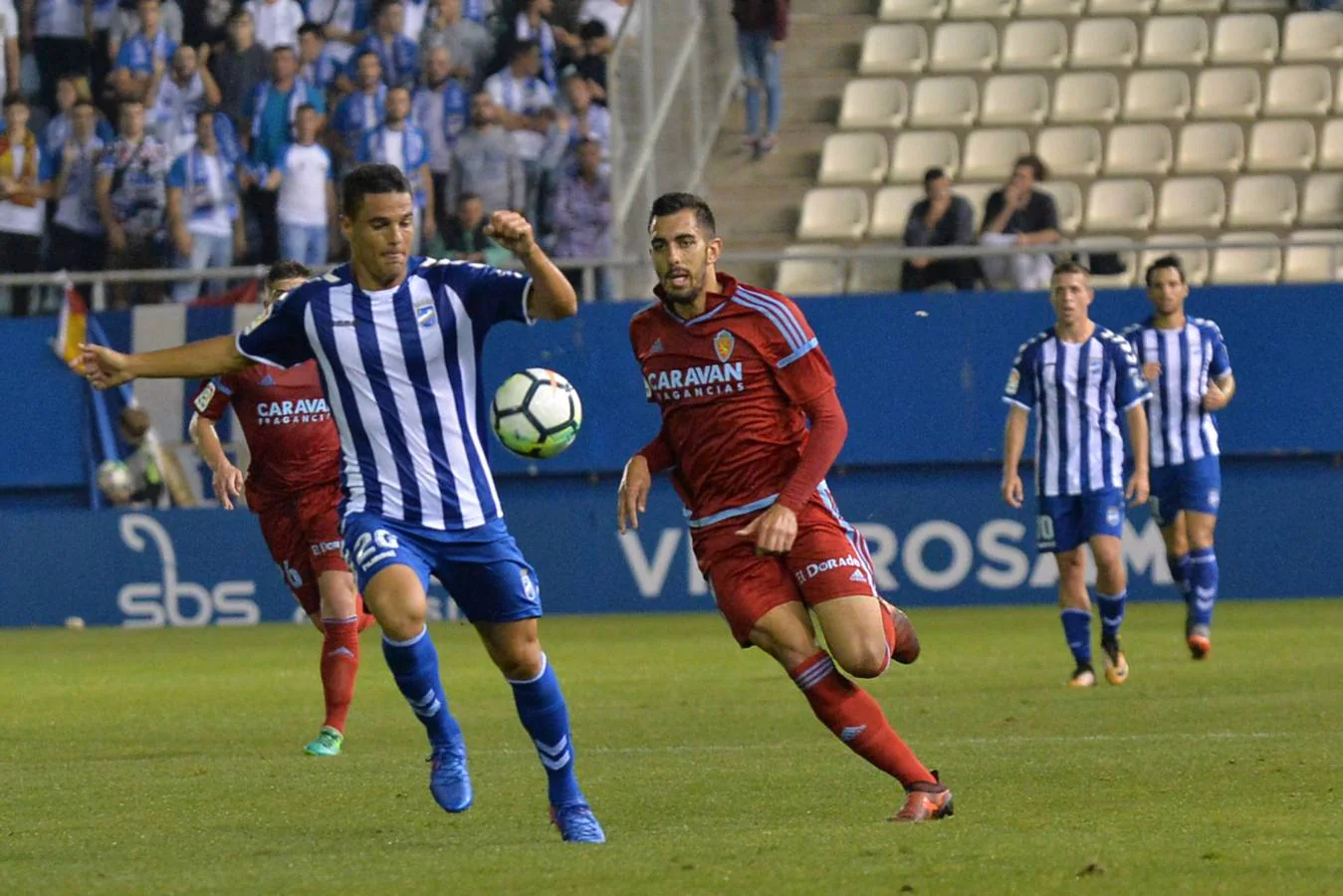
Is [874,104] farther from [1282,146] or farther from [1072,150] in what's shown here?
[1282,146]

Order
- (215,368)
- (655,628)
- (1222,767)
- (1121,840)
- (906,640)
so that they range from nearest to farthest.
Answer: (1121,840) < (215,368) < (906,640) < (1222,767) < (655,628)

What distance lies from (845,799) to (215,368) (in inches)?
99.9

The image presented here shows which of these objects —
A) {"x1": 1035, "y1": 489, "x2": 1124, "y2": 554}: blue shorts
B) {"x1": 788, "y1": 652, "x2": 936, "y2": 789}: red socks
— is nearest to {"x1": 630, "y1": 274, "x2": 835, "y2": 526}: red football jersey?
{"x1": 788, "y1": 652, "x2": 936, "y2": 789}: red socks

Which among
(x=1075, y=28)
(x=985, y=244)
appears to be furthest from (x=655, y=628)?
(x=1075, y=28)

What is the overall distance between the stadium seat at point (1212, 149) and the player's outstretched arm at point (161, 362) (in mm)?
15089

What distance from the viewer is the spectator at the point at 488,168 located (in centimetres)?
1905

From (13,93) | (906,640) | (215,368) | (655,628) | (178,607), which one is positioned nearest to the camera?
(215,368)

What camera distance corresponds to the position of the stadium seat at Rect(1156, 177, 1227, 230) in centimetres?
2022

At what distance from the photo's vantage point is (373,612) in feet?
23.4

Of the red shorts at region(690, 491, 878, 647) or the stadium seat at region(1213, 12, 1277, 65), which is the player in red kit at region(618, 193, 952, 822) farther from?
the stadium seat at region(1213, 12, 1277, 65)

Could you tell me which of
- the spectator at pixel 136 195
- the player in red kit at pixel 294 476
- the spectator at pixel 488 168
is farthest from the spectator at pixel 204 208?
the player in red kit at pixel 294 476

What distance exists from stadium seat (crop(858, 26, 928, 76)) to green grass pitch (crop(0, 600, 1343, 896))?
8.48 metres

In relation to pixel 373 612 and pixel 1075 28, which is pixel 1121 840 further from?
pixel 1075 28

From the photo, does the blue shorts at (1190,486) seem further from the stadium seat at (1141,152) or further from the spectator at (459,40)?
the spectator at (459,40)
